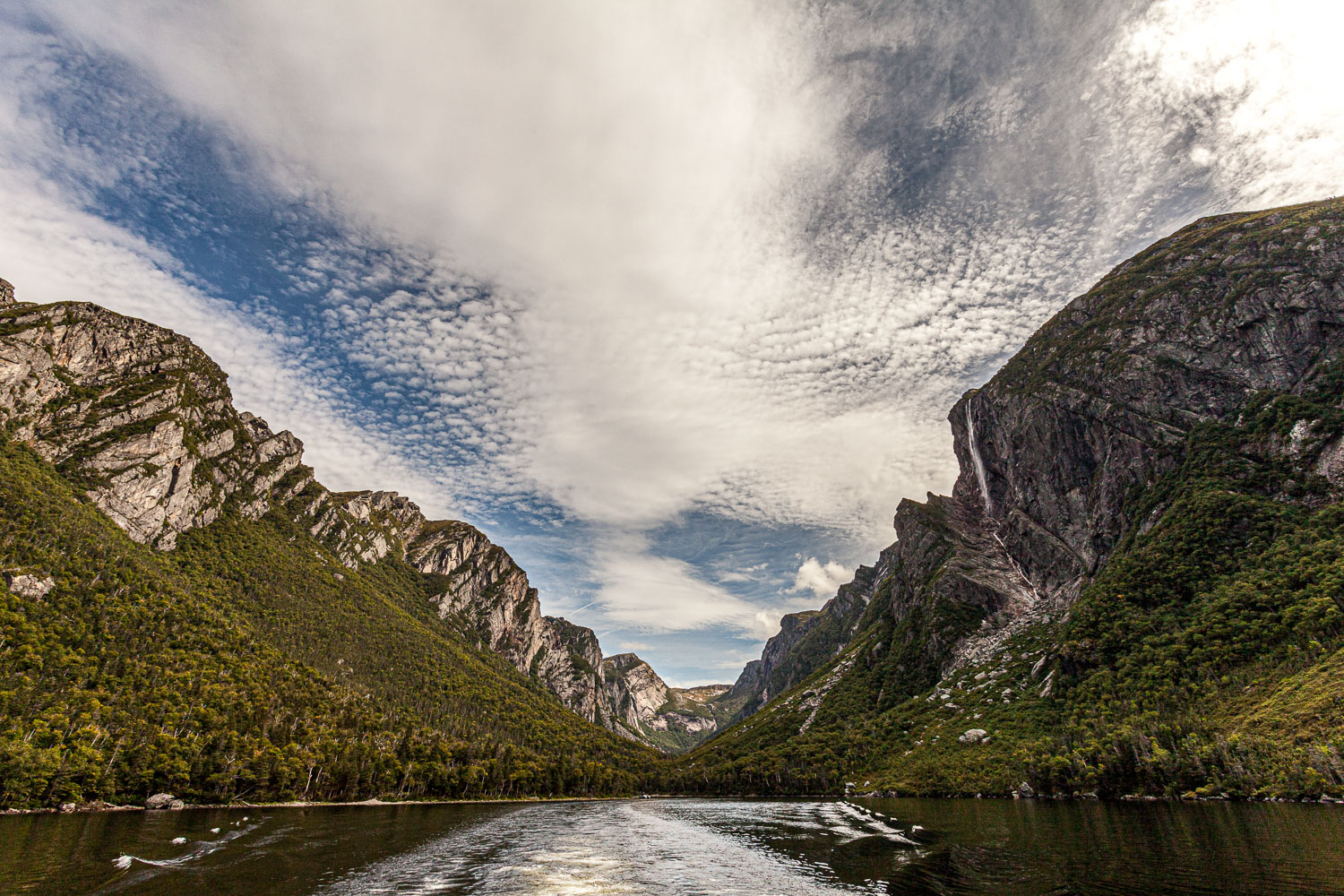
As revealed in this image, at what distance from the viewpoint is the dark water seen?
3303 cm

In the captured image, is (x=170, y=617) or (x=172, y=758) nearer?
(x=172, y=758)

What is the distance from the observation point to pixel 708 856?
167 ft

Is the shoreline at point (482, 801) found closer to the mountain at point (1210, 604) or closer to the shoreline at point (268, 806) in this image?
the shoreline at point (268, 806)

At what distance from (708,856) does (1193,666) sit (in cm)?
13142

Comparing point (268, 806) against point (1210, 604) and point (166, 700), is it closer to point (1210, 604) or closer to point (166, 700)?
point (166, 700)

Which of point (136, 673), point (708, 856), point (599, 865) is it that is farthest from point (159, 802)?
point (708, 856)

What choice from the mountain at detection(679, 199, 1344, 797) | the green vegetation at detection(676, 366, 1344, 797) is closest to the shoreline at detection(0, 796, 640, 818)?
the mountain at detection(679, 199, 1344, 797)

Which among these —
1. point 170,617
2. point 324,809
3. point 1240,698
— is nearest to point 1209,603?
point 1240,698

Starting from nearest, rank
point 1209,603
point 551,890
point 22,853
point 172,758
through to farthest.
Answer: point 551,890, point 22,853, point 172,758, point 1209,603

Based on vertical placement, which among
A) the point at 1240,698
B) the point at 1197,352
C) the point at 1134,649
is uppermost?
the point at 1197,352

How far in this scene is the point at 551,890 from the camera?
3497cm

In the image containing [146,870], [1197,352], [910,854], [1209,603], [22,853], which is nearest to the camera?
[146,870]

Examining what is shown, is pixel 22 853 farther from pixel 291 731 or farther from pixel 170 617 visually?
pixel 170 617

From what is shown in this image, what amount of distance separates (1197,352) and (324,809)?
284437 mm
